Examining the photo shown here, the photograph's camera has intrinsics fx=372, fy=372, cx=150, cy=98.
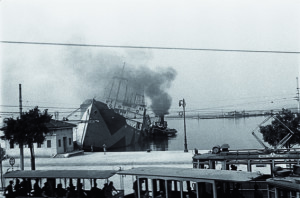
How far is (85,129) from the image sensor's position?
51.7m

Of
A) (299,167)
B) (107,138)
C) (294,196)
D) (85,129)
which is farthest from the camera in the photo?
(107,138)

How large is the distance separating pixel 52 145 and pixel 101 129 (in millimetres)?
19445

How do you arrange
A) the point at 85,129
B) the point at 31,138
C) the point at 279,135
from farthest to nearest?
1. the point at 85,129
2. the point at 279,135
3. the point at 31,138

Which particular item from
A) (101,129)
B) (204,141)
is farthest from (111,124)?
(204,141)

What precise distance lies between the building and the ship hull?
23.3ft

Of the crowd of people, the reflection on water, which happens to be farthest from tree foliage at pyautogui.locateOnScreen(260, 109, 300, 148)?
the reflection on water

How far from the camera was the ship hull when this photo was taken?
51969mm

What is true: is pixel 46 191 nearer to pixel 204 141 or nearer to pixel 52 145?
pixel 52 145

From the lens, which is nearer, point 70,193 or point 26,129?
point 70,193

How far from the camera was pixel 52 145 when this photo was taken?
36344 millimetres

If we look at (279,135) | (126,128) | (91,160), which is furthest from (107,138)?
(279,135)

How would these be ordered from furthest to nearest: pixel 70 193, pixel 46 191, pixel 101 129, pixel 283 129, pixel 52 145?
pixel 101 129
pixel 52 145
pixel 283 129
pixel 46 191
pixel 70 193

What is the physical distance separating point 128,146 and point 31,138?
1717 inches

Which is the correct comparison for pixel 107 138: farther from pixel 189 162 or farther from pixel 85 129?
pixel 189 162
